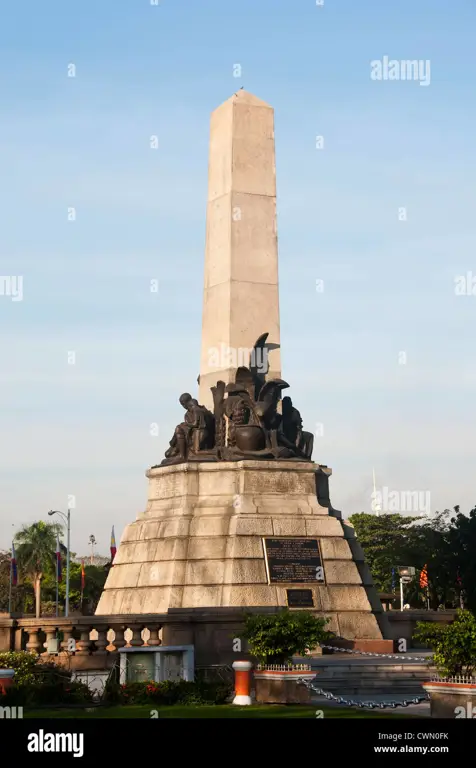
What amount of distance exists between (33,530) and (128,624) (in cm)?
7035

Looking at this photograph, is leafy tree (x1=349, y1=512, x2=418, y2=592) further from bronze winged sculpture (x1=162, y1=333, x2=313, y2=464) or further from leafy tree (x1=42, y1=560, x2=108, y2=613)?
bronze winged sculpture (x1=162, y1=333, x2=313, y2=464)


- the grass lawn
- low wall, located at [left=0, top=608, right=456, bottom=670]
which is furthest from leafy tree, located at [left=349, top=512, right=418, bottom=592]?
the grass lawn

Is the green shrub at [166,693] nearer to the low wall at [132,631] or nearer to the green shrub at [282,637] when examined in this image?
the green shrub at [282,637]

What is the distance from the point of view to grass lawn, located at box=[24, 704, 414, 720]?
19.6 meters

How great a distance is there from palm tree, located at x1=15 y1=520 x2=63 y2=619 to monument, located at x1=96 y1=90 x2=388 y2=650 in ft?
193

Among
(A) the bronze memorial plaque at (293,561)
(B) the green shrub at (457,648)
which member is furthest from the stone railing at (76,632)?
(B) the green shrub at (457,648)

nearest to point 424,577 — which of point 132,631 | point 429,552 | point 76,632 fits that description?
point 429,552

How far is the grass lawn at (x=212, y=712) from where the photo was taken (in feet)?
64.3

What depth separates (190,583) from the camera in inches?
1251

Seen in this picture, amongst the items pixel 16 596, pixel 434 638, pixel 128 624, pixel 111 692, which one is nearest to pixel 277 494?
pixel 128 624

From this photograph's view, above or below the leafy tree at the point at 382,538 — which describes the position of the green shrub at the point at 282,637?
below

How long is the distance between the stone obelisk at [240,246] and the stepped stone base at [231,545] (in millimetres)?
3216
